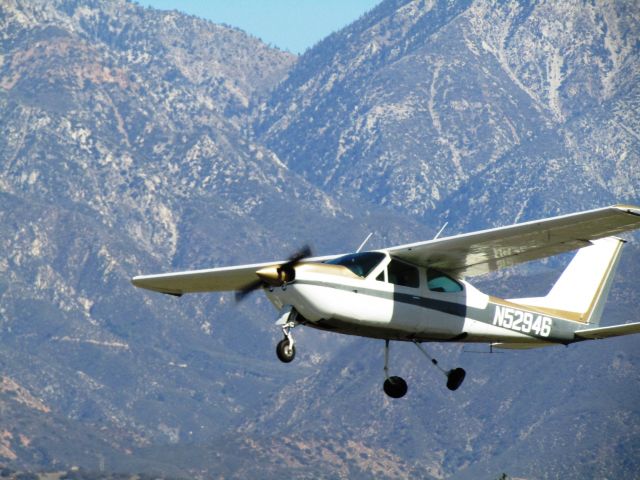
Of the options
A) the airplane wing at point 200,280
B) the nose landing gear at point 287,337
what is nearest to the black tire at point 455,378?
the nose landing gear at point 287,337

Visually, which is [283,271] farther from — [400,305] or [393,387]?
[393,387]

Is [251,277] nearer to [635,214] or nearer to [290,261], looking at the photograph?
[290,261]

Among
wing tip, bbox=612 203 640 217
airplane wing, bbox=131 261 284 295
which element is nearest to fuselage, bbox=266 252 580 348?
airplane wing, bbox=131 261 284 295

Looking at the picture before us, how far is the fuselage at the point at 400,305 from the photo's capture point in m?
54.2

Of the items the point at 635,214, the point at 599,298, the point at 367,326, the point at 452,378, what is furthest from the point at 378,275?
the point at 599,298

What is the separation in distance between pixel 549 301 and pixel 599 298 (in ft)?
8.93

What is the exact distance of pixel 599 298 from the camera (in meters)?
66.5

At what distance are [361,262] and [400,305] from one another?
2.10 meters

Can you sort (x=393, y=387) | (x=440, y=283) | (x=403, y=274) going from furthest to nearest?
(x=393, y=387)
(x=440, y=283)
(x=403, y=274)

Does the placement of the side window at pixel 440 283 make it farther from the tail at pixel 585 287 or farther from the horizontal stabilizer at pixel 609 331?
the horizontal stabilizer at pixel 609 331

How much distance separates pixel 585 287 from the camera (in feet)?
217

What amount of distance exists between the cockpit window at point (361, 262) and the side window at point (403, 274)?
72cm

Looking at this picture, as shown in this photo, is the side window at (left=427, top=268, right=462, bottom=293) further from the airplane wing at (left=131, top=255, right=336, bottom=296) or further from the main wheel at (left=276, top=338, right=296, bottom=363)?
the main wheel at (left=276, top=338, right=296, bottom=363)

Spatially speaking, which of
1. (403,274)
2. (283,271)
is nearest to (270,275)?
(283,271)
